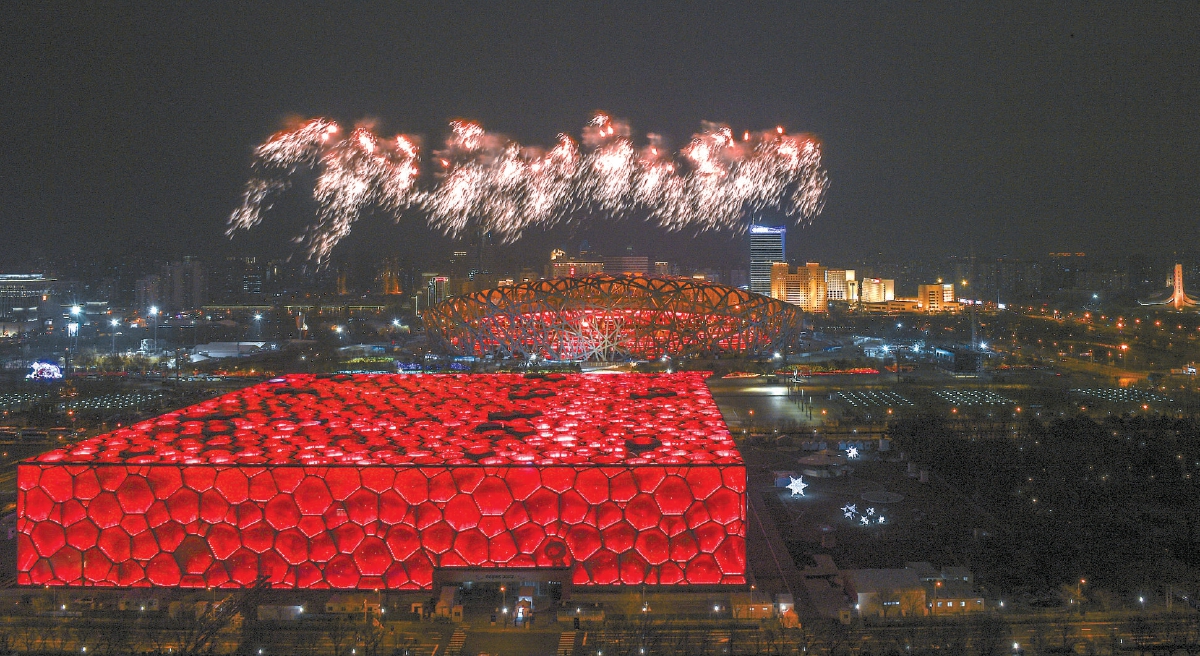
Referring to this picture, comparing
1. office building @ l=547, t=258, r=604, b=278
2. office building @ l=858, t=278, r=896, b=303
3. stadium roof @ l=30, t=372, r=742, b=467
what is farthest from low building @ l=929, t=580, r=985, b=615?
office building @ l=858, t=278, r=896, b=303

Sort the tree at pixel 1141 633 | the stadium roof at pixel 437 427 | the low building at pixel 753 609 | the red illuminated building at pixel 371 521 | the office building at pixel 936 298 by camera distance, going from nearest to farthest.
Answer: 1. the tree at pixel 1141 633
2. the low building at pixel 753 609
3. the red illuminated building at pixel 371 521
4. the stadium roof at pixel 437 427
5. the office building at pixel 936 298

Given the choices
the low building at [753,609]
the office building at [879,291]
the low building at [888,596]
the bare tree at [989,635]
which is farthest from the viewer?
the office building at [879,291]

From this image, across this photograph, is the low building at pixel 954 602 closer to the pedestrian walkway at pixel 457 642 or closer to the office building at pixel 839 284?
the pedestrian walkway at pixel 457 642

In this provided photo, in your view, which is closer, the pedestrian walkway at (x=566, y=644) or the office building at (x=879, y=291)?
the pedestrian walkway at (x=566, y=644)

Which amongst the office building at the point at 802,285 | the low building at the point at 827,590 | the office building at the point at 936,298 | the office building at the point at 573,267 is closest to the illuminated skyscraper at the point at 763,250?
the office building at the point at 802,285

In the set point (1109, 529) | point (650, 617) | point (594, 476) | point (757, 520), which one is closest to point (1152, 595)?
point (1109, 529)

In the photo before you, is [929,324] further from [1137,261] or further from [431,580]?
[431,580]

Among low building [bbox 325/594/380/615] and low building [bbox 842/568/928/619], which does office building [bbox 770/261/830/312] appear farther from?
low building [bbox 325/594/380/615]

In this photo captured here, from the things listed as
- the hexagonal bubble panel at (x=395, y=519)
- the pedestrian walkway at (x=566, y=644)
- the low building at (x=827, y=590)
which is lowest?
the pedestrian walkway at (x=566, y=644)
